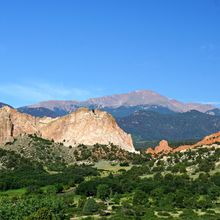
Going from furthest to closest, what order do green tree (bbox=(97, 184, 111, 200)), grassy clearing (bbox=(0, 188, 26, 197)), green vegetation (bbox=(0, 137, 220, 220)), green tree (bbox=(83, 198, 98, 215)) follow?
grassy clearing (bbox=(0, 188, 26, 197)) → green tree (bbox=(97, 184, 111, 200)) → green tree (bbox=(83, 198, 98, 215)) → green vegetation (bbox=(0, 137, 220, 220))

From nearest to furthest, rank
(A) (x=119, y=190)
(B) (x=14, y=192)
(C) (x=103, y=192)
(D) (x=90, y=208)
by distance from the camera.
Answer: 1. (D) (x=90, y=208)
2. (C) (x=103, y=192)
3. (A) (x=119, y=190)
4. (B) (x=14, y=192)

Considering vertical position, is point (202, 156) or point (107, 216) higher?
point (202, 156)

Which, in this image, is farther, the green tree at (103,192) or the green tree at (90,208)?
the green tree at (103,192)

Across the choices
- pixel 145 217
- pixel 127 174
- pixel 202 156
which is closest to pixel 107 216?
pixel 145 217

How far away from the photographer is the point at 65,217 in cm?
10600

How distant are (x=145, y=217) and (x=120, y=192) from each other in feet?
129

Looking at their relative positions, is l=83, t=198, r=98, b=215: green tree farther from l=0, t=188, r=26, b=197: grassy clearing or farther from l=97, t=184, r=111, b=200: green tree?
l=0, t=188, r=26, b=197: grassy clearing

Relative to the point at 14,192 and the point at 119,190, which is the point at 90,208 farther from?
the point at 14,192

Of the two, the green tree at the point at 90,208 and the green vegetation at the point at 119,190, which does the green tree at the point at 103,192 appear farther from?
the green tree at the point at 90,208

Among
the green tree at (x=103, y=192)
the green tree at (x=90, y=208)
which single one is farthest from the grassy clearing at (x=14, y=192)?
the green tree at (x=90, y=208)

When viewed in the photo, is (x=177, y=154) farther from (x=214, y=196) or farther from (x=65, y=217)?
(x=65, y=217)

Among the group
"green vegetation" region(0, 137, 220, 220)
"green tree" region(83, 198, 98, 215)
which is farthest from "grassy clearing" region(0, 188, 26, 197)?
"green tree" region(83, 198, 98, 215)

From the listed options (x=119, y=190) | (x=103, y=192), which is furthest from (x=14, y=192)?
(x=119, y=190)

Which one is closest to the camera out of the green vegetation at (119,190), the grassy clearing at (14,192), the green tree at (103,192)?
the green vegetation at (119,190)
